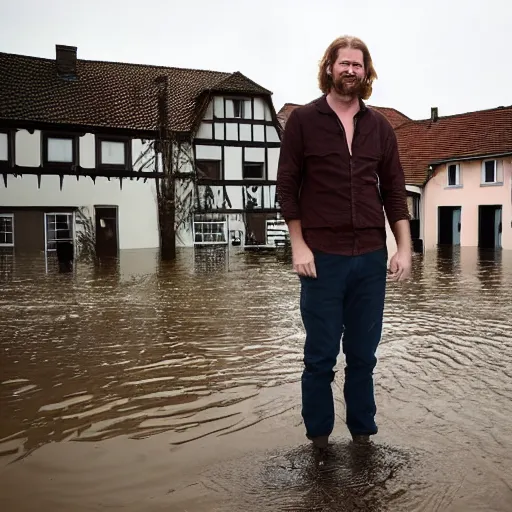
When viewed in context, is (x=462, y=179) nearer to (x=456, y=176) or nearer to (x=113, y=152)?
(x=456, y=176)

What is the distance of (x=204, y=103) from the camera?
28.8 meters

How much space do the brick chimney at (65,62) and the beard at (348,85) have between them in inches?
1116

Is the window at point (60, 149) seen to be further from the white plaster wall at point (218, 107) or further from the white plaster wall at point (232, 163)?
the white plaster wall at point (232, 163)

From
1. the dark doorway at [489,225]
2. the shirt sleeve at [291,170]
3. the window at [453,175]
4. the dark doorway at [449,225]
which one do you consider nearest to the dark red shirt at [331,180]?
the shirt sleeve at [291,170]

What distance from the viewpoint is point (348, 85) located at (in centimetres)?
304

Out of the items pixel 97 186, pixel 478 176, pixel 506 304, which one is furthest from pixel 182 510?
pixel 478 176

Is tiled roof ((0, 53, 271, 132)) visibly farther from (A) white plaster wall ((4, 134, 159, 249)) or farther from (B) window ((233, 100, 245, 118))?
(A) white plaster wall ((4, 134, 159, 249))

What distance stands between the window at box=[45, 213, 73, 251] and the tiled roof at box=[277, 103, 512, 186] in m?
10.8

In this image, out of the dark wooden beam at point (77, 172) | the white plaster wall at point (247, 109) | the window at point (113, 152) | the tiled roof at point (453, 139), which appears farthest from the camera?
the tiled roof at point (453, 139)

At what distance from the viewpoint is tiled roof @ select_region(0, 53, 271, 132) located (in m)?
26.8

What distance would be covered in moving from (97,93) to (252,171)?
7.59m

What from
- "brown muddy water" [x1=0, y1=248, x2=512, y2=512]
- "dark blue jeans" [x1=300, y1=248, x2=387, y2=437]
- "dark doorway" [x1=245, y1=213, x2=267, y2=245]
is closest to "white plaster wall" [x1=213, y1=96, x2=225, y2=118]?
"dark doorway" [x1=245, y1=213, x2=267, y2=245]

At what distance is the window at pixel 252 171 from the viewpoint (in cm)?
2977

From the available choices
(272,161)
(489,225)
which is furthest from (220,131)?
(489,225)
